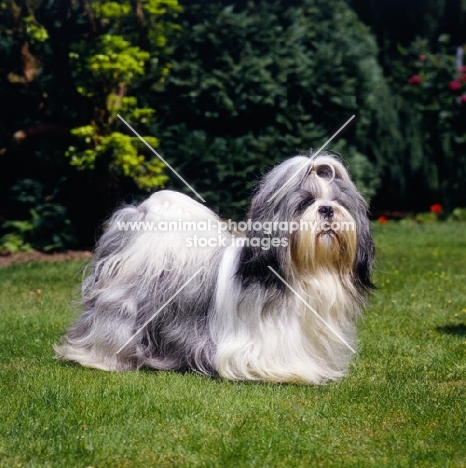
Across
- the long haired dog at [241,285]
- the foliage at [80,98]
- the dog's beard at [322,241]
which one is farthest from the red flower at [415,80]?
the dog's beard at [322,241]

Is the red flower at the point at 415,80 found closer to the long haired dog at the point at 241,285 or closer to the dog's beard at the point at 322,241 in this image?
the long haired dog at the point at 241,285

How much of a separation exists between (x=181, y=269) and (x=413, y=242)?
659cm

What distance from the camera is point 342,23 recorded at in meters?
12.9

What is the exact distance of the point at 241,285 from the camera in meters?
5.69

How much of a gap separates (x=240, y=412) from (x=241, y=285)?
87 cm

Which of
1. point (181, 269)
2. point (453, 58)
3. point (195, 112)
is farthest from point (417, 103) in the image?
point (181, 269)

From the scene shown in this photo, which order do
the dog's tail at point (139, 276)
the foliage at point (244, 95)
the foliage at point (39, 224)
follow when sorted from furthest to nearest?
the foliage at point (244, 95)
the foliage at point (39, 224)
the dog's tail at point (139, 276)

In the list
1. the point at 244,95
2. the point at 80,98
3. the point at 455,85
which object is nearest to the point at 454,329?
the point at 244,95

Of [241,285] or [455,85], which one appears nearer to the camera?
[241,285]

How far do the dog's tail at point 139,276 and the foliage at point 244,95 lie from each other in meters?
5.24

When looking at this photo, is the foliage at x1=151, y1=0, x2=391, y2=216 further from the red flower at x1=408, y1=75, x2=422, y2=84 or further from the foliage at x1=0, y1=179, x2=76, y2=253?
the red flower at x1=408, y1=75, x2=422, y2=84

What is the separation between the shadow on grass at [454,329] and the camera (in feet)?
23.6

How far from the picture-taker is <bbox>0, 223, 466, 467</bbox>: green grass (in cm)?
442

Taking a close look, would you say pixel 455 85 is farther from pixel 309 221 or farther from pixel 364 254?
pixel 309 221
